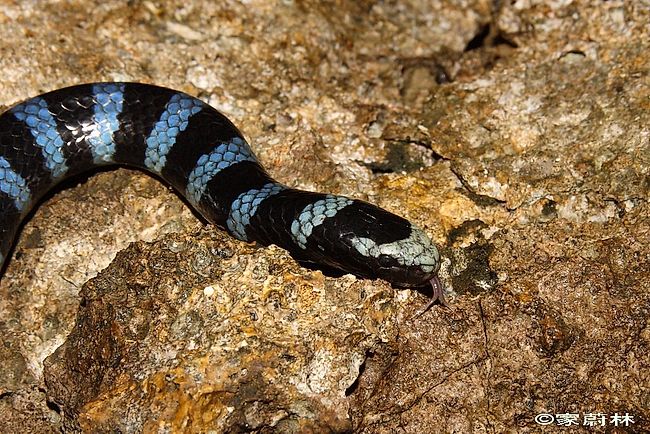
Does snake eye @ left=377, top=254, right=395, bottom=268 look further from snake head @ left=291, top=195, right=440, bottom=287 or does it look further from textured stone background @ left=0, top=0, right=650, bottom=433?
textured stone background @ left=0, top=0, right=650, bottom=433

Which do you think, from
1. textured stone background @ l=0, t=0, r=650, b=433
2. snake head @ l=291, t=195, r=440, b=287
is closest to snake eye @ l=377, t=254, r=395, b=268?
snake head @ l=291, t=195, r=440, b=287

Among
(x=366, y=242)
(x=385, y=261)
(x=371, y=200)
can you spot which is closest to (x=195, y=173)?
(x=371, y=200)

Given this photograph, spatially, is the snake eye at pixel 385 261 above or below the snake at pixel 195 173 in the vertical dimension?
above

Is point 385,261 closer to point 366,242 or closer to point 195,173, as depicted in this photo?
point 366,242

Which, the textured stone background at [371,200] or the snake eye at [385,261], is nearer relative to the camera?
the textured stone background at [371,200]

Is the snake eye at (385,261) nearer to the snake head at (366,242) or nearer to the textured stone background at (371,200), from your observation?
the snake head at (366,242)

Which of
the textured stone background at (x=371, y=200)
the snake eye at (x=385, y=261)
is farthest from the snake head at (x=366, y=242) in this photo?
the textured stone background at (x=371, y=200)
